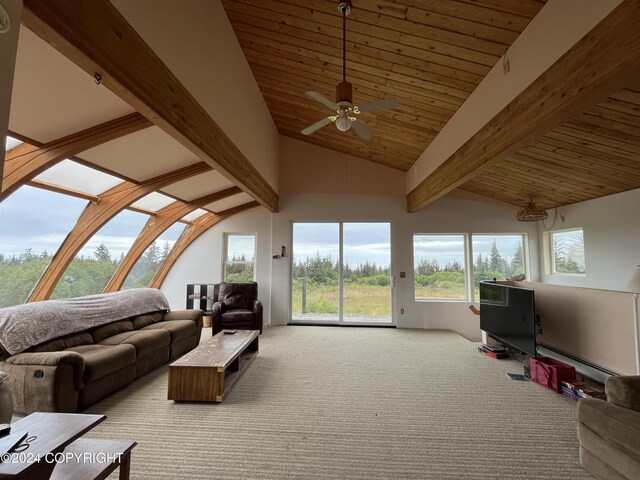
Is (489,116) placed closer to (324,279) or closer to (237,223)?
(324,279)

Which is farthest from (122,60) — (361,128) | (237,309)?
(237,309)

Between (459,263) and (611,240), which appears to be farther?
(459,263)

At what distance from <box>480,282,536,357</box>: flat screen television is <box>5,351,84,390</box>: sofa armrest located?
4.65m

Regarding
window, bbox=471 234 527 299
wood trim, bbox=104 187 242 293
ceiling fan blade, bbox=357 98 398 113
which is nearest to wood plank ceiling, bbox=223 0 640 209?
ceiling fan blade, bbox=357 98 398 113

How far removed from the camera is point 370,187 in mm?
6559

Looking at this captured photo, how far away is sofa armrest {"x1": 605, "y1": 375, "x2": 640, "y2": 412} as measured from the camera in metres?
1.95

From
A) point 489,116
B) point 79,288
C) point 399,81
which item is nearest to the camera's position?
point 489,116

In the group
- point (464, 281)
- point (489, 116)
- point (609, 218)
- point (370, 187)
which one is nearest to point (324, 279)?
point (370, 187)

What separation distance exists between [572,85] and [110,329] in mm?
5105

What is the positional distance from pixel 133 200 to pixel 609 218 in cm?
698

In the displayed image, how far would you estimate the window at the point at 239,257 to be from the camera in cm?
685

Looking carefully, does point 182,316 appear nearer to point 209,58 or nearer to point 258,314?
point 258,314

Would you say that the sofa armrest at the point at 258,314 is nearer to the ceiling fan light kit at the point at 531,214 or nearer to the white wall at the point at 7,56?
the white wall at the point at 7,56

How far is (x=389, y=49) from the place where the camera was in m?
3.12
